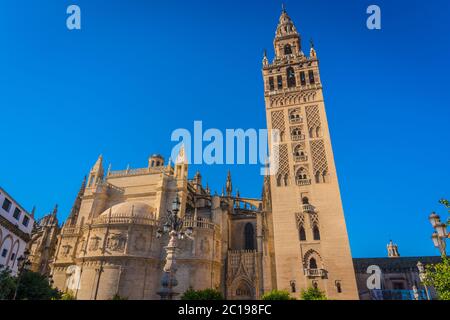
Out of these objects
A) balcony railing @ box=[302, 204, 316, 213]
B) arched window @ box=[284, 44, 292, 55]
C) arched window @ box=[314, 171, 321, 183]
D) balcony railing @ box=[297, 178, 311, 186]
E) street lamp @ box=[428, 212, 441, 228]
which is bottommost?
street lamp @ box=[428, 212, 441, 228]

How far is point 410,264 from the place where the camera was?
43.6m

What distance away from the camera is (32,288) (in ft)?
71.0

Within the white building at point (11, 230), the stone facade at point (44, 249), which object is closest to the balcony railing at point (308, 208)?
the white building at point (11, 230)

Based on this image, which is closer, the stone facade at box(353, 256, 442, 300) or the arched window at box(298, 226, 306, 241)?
the arched window at box(298, 226, 306, 241)

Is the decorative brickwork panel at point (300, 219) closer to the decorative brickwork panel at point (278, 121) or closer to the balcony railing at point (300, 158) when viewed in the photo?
the balcony railing at point (300, 158)

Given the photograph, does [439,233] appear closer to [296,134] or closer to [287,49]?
[296,134]

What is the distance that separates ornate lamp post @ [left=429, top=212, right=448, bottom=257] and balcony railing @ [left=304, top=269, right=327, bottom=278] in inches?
701

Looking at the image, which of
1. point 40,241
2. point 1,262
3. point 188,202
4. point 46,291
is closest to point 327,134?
point 188,202

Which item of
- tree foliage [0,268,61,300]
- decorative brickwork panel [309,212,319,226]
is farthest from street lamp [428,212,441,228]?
tree foliage [0,268,61,300]

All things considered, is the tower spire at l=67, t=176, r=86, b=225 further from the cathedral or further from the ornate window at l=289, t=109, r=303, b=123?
the ornate window at l=289, t=109, r=303, b=123

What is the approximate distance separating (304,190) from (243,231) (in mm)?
11335

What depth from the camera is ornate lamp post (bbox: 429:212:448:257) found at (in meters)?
11.3

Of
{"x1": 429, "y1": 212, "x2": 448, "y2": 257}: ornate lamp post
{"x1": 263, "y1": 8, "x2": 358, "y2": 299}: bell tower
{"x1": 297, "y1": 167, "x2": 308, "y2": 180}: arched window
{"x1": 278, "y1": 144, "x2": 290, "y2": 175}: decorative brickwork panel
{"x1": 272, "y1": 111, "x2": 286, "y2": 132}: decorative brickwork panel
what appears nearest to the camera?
{"x1": 429, "y1": 212, "x2": 448, "y2": 257}: ornate lamp post

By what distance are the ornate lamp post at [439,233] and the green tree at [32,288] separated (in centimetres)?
2511
